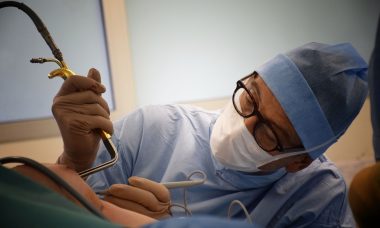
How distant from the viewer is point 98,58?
1266 millimetres

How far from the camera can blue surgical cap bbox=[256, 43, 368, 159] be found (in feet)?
2.95

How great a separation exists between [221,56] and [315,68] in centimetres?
58

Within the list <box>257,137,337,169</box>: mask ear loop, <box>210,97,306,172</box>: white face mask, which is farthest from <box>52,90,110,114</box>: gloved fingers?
<box>257,137,337,169</box>: mask ear loop

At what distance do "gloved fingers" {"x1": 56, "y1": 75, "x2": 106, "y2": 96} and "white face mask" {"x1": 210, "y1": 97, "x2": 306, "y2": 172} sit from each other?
18.0 inches

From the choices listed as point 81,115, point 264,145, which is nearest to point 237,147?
point 264,145

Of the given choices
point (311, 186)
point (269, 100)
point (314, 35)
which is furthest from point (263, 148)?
point (314, 35)

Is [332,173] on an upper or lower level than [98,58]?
lower

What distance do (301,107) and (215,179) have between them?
39 centimetres

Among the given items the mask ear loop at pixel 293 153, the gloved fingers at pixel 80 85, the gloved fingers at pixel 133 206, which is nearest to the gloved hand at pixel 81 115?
the gloved fingers at pixel 80 85

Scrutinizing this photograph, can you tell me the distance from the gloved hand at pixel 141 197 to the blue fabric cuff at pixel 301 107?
45 cm

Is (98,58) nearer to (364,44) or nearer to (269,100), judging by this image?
(269,100)

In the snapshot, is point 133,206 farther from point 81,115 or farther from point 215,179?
point 215,179

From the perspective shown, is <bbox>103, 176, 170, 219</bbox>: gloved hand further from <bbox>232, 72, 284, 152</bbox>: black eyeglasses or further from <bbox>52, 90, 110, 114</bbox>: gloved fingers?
<bbox>232, 72, 284, 152</bbox>: black eyeglasses

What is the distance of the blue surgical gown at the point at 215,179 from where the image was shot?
1.01 m
